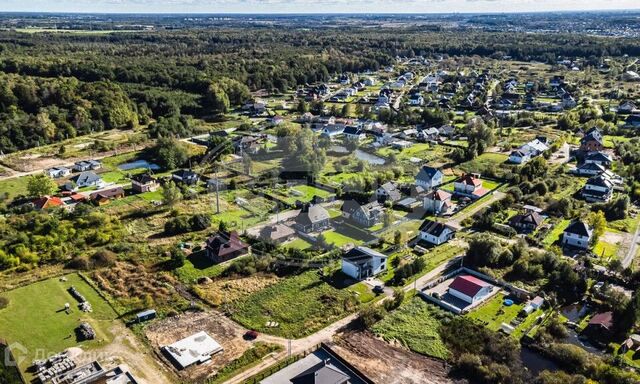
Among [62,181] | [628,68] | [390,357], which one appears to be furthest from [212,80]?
[628,68]

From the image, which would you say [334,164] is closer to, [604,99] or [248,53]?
[604,99]

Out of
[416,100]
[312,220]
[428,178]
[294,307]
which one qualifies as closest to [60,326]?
[294,307]

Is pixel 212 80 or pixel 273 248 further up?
pixel 212 80

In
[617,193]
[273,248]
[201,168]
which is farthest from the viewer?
[201,168]

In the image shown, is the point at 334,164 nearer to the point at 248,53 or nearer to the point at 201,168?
the point at 201,168

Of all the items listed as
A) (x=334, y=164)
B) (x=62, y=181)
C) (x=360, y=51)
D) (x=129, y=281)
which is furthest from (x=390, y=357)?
(x=360, y=51)

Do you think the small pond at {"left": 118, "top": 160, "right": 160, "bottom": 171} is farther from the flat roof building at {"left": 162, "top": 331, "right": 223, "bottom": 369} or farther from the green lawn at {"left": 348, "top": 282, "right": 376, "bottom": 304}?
the flat roof building at {"left": 162, "top": 331, "right": 223, "bottom": 369}

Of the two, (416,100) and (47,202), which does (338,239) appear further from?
(416,100)

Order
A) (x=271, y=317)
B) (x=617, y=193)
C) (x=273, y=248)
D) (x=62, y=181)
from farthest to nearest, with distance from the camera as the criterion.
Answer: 1. (x=62, y=181)
2. (x=617, y=193)
3. (x=273, y=248)
4. (x=271, y=317)

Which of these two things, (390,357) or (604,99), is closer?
(390,357)
